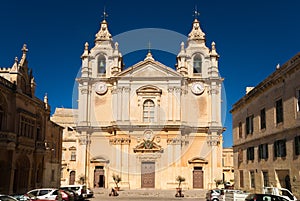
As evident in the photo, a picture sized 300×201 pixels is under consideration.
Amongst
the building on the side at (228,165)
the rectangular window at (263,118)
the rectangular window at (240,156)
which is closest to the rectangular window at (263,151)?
the rectangular window at (263,118)

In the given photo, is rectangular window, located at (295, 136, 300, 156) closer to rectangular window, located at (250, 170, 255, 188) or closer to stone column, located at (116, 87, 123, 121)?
rectangular window, located at (250, 170, 255, 188)

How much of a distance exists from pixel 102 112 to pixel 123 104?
10.6 feet

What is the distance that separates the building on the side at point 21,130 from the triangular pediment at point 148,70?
12.4m

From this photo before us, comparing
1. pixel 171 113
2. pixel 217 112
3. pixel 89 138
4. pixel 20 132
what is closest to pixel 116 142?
pixel 89 138

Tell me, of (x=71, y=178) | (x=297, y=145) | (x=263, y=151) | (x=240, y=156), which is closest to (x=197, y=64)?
(x=240, y=156)

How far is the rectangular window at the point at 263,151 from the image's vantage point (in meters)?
25.4

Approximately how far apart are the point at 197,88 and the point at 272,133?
71.5 ft

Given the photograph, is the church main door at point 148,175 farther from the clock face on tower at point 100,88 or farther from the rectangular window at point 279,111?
the rectangular window at point 279,111

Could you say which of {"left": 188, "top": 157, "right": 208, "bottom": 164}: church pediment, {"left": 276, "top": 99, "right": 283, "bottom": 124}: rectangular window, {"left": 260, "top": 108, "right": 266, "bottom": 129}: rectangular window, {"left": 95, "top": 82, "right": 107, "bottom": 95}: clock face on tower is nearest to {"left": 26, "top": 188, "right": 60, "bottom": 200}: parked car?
{"left": 276, "top": 99, "right": 283, "bottom": 124}: rectangular window

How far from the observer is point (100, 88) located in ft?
151

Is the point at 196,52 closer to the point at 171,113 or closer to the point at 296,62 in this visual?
the point at 171,113

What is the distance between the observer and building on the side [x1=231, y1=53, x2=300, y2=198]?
20953 mm

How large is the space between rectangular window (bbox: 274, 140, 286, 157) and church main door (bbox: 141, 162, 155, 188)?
21.2 m

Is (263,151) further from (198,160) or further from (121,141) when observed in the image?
(121,141)
